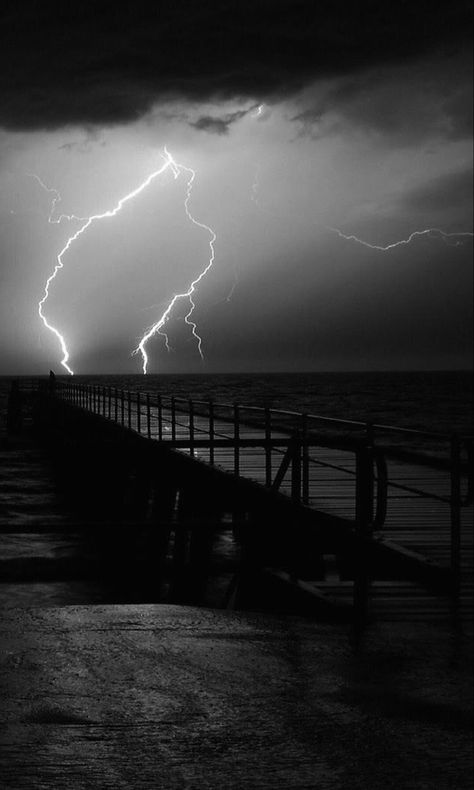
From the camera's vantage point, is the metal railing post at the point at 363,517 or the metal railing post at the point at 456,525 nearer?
the metal railing post at the point at 456,525

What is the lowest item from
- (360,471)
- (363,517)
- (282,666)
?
(282,666)

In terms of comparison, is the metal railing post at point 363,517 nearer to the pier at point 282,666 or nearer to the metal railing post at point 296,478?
the pier at point 282,666

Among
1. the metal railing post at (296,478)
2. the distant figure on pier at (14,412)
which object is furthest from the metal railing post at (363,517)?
the distant figure on pier at (14,412)

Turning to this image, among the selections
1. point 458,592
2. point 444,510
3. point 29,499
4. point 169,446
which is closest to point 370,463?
point 458,592

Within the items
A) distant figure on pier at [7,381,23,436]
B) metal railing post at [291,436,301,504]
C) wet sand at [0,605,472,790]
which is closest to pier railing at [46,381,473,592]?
metal railing post at [291,436,301,504]

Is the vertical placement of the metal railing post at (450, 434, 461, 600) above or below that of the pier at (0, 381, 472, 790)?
above

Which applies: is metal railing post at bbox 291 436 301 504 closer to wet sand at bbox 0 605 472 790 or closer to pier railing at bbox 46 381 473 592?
pier railing at bbox 46 381 473 592

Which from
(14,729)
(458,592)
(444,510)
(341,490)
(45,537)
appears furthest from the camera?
(45,537)

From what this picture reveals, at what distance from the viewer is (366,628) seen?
5.69 meters

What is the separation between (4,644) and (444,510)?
5405 mm

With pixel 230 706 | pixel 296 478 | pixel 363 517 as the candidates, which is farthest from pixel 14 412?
pixel 230 706

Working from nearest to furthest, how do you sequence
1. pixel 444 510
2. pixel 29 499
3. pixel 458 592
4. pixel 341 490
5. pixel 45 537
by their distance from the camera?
pixel 458 592 → pixel 444 510 → pixel 341 490 → pixel 45 537 → pixel 29 499

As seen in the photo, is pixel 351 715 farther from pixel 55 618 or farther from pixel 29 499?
pixel 29 499

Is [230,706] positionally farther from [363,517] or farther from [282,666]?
[363,517]
